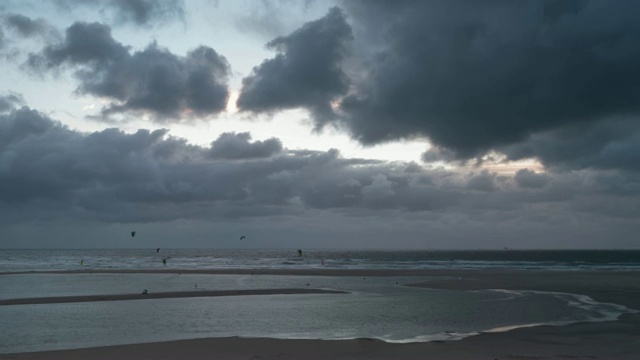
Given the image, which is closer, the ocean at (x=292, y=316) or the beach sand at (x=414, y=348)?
the beach sand at (x=414, y=348)

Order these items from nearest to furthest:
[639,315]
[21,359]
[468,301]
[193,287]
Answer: [21,359]
[639,315]
[468,301]
[193,287]

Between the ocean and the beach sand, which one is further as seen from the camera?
the ocean

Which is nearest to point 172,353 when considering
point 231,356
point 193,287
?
point 231,356

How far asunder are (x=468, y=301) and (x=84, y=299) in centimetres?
2518

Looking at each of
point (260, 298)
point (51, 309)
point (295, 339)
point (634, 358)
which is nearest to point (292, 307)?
point (260, 298)

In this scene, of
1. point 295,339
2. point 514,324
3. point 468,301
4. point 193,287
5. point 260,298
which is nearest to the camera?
point 295,339

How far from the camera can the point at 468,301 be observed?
3628cm

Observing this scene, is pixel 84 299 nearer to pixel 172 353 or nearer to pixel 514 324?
pixel 172 353

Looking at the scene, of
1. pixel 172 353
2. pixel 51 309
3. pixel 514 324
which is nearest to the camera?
pixel 172 353

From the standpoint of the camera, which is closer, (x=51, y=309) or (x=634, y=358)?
(x=634, y=358)

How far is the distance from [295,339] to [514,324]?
10906 mm

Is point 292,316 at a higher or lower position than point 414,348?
lower

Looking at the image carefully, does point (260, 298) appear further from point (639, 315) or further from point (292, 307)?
point (639, 315)

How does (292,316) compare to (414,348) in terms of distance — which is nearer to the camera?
(414,348)
